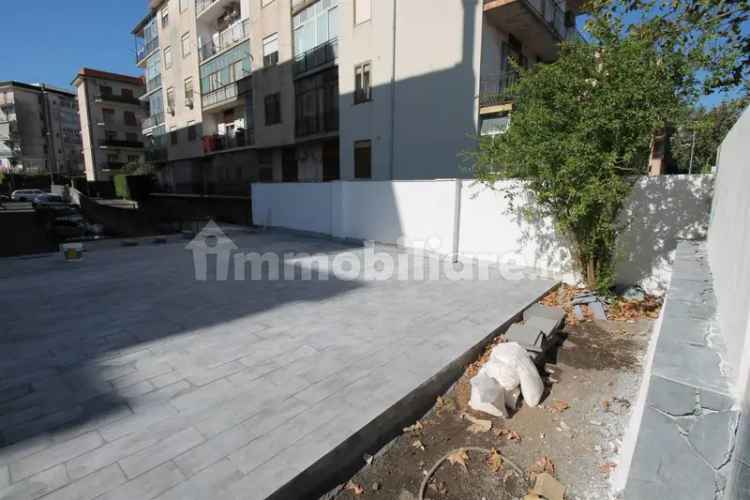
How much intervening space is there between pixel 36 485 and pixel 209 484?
0.96 meters

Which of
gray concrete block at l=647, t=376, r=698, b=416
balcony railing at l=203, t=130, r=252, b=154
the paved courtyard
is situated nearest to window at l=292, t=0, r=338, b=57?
balcony railing at l=203, t=130, r=252, b=154

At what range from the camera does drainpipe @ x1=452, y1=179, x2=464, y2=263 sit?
7.42m

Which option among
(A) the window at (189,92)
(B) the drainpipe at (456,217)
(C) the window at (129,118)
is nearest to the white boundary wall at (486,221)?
(B) the drainpipe at (456,217)

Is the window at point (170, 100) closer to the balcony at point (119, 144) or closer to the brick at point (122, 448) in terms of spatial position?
the balcony at point (119, 144)

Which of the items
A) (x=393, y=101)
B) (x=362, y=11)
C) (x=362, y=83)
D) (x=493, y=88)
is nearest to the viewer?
(x=493, y=88)

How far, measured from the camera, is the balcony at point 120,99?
39531 mm

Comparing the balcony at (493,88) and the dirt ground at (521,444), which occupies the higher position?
the balcony at (493,88)

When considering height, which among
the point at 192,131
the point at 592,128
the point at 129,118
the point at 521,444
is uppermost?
the point at 129,118

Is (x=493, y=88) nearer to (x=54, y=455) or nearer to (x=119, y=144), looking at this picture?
(x=54, y=455)

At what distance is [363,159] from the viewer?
1405 centimetres

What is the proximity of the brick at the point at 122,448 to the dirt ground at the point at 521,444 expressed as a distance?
1247mm

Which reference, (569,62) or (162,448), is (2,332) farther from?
(569,62)

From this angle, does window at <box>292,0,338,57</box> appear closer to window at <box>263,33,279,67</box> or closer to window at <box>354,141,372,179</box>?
window at <box>263,33,279,67</box>

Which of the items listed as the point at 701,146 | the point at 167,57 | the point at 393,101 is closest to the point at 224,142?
the point at 167,57
